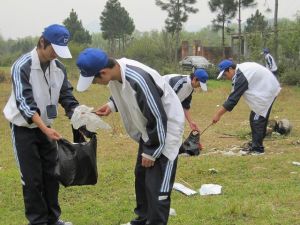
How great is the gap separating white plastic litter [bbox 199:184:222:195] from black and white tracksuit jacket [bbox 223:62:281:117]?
2.02m

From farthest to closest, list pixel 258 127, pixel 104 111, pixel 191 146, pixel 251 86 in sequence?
pixel 191 146 < pixel 258 127 < pixel 251 86 < pixel 104 111

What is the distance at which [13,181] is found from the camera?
21.8ft

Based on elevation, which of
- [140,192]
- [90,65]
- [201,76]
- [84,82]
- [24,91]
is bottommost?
[140,192]

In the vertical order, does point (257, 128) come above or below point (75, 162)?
below

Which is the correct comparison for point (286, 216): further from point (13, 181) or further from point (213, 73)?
point (213, 73)

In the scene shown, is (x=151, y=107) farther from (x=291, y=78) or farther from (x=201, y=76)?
(x=291, y=78)

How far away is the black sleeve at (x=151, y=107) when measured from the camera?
3.62 m

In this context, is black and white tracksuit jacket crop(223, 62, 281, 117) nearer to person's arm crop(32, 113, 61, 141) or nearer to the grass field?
the grass field

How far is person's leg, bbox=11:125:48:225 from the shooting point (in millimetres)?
4359

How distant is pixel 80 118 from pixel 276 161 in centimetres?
400

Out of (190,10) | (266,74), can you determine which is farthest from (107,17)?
(266,74)

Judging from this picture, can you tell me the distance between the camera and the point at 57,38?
164 inches

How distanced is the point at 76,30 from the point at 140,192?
179ft

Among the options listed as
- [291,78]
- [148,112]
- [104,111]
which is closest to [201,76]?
[104,111]
